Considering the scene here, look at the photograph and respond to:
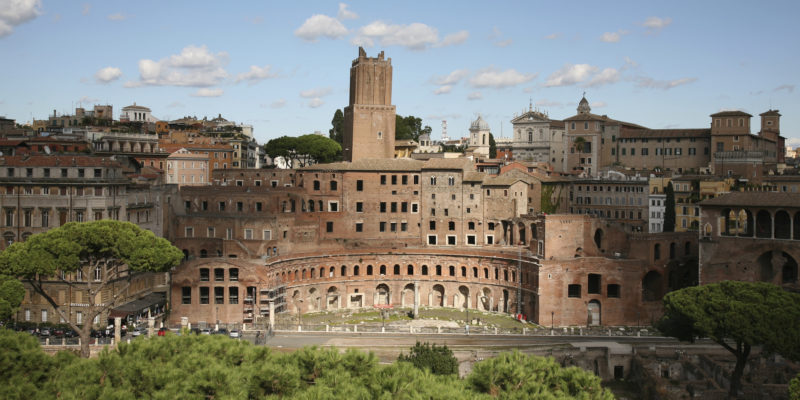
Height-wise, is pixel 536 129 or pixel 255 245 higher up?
pixel 536 129

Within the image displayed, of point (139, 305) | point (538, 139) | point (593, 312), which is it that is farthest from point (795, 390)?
point (538, 139)

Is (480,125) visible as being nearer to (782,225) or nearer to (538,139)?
(538,139)

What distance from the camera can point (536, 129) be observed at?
360 feet

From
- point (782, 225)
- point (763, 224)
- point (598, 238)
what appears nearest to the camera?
point (782, 225)

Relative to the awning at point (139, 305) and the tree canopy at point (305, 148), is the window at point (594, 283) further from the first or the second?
the tree canopy at point (305, 148)

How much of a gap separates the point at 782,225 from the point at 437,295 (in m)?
28.8

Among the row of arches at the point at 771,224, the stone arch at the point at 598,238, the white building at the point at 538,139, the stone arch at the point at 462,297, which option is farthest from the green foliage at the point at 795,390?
the white building at the point at 538,139

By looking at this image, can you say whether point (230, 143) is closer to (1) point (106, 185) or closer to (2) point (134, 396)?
(1) point (106, 185)

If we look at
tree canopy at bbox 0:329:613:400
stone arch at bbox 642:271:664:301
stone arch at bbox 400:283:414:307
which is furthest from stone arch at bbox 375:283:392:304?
tree canopy at bbox 0:329:613:400

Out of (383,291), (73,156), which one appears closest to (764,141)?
(383,291)

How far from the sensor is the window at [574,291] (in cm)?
6412

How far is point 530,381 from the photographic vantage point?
3338 cm

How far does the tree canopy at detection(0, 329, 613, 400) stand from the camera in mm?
31750

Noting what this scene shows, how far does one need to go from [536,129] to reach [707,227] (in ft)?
159
